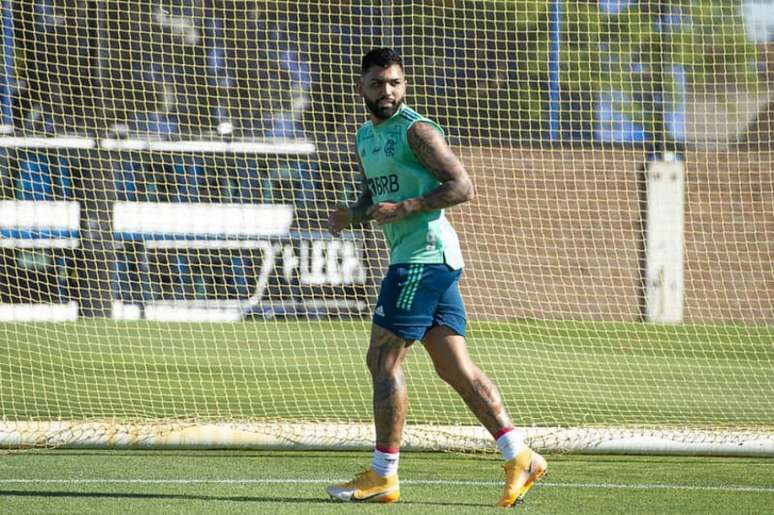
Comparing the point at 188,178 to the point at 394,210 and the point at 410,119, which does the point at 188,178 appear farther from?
the point at 394,210

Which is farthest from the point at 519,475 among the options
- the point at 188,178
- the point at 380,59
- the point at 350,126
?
the point at 188,178

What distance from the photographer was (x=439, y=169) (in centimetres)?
492

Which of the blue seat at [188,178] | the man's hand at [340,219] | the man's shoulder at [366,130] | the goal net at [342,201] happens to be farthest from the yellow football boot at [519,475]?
the blue seat at [188,178]

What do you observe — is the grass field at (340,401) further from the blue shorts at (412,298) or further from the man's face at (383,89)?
the man's face at (383,89)

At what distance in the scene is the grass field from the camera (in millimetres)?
5254

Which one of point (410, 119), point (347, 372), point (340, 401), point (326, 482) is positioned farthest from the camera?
point (347, 372)

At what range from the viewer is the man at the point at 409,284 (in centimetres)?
496

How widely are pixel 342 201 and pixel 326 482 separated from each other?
469 inches

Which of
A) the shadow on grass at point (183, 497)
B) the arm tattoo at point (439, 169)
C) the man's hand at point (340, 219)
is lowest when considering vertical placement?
the shadow on grass at point (183, 497)

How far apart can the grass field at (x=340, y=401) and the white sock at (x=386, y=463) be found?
15 cm

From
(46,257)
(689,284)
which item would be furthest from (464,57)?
(689,284)

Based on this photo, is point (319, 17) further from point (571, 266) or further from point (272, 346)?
point (571, 266)

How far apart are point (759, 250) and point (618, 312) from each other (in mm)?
4428

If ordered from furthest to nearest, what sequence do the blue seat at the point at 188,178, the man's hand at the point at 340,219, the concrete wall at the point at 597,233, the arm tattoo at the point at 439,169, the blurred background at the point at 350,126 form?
the concrete wall at the point at 597,233
the blue seat at the point at 188,178
the blurred background at the point at 350,126
the man's hand at the point at 340,219
the arm tattoo at the point at 439,169
